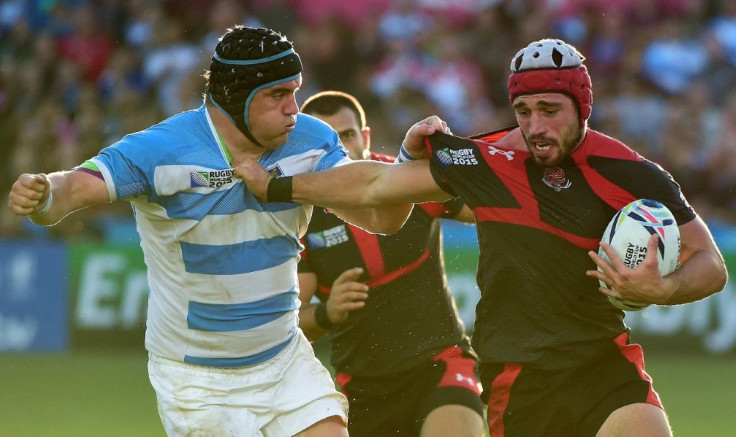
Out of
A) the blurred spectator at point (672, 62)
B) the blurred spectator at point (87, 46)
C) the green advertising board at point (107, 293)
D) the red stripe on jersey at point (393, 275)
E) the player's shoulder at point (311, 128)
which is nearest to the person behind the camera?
the player's shoulder at point (311, 128)

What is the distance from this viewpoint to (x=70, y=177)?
5781 millimetres

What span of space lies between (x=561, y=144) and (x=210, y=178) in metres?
1.60

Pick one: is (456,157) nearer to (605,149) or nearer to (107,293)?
(605,149)

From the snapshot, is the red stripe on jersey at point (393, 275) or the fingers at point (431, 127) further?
the red stripe on jersey at point (393, 275)

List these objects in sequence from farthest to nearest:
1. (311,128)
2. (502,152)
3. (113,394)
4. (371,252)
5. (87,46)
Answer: (87,46), (113,394), (371,252), (311,128), (502,152)

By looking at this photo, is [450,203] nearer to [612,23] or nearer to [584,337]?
[584,337]

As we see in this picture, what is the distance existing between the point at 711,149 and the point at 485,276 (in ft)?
33.9

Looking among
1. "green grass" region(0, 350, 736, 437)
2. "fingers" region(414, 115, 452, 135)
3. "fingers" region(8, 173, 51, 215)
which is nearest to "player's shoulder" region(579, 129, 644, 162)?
"fingers" region(414, 115, 452, 135)

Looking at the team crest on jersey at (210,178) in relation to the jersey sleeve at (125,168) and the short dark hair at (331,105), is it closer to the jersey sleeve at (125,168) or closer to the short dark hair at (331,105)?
the jersey sleeve at (125,168)

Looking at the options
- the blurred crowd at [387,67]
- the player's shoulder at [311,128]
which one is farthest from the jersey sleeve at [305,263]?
the blurred crowd at [387,67]

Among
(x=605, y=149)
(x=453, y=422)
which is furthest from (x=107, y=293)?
(x=605, y=149)

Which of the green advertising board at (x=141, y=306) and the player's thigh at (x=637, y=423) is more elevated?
the player's thigh at (x=637, y=423)

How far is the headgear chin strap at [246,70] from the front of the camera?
244 inches

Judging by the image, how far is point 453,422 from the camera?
7.05 metres
